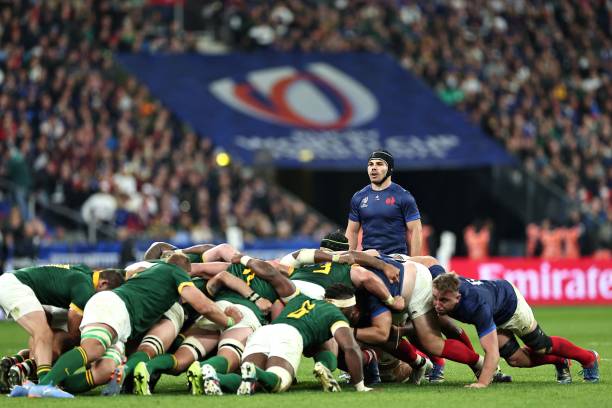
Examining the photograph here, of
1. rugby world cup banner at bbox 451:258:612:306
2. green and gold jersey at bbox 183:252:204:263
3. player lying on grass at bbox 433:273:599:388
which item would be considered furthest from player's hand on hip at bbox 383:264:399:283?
rugby world cup banner at bbox 451:258:612:306

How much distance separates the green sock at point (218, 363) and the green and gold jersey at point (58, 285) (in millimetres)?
1384

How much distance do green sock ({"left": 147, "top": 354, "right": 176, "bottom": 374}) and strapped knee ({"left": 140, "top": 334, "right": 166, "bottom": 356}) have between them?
134mm

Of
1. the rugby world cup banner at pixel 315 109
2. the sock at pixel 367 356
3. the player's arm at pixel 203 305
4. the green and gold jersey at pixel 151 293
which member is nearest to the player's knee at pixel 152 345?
the green and gold jersey at pixel 151 293

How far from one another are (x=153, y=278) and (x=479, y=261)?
19747mm

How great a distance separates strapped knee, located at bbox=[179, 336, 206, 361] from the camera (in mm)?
12586

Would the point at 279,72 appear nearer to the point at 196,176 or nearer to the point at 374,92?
the point at 374,92

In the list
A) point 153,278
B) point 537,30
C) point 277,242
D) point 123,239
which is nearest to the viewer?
point 153,278

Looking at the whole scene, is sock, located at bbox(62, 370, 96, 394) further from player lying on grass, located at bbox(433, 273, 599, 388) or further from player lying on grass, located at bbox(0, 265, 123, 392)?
player lying on grass, located at bbox(433, 273, 599, 388)

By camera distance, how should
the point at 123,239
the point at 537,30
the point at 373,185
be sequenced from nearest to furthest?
1. the point at 373,185
2. the point at 123,239
3. the point at 537,30

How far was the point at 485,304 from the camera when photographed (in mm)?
12516

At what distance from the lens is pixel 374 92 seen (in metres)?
38.8

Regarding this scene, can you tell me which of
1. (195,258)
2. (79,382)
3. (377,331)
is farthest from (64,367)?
(377,331)

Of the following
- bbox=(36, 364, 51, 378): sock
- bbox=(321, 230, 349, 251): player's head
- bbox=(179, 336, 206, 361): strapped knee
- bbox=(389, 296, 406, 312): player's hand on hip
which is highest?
bbox=(321, 230, 349, 251): player's head

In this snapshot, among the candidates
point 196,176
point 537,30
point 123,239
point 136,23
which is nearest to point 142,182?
point 196,176
